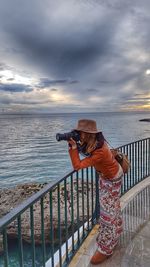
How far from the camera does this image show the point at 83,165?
6.15ft

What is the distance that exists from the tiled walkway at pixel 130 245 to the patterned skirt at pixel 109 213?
0.16 meters

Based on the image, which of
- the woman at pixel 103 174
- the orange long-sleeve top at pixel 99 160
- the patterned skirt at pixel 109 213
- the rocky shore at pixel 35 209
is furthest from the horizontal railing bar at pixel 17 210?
the rocky shore at pixel 35 209

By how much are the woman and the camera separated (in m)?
0.03

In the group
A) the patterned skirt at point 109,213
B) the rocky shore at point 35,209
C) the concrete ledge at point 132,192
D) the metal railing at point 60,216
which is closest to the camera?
the metal railing at point 60,216

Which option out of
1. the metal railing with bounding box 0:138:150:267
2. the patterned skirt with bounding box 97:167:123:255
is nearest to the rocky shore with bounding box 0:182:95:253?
the metal railing with bounding box 0:138:150:267

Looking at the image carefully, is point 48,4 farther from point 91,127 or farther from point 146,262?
point 146,262

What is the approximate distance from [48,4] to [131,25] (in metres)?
3.17

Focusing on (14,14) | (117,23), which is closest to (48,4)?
(14,14)

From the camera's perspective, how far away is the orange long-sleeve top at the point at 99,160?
1.88 meters

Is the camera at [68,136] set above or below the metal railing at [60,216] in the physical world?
above

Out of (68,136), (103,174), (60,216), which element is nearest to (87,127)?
(68,136)

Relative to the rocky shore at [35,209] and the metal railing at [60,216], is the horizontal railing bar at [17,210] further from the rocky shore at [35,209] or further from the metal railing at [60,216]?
the rocky shore at [35,209]

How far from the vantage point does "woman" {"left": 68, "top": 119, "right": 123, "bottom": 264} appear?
1896mm

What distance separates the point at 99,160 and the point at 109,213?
64 cm
